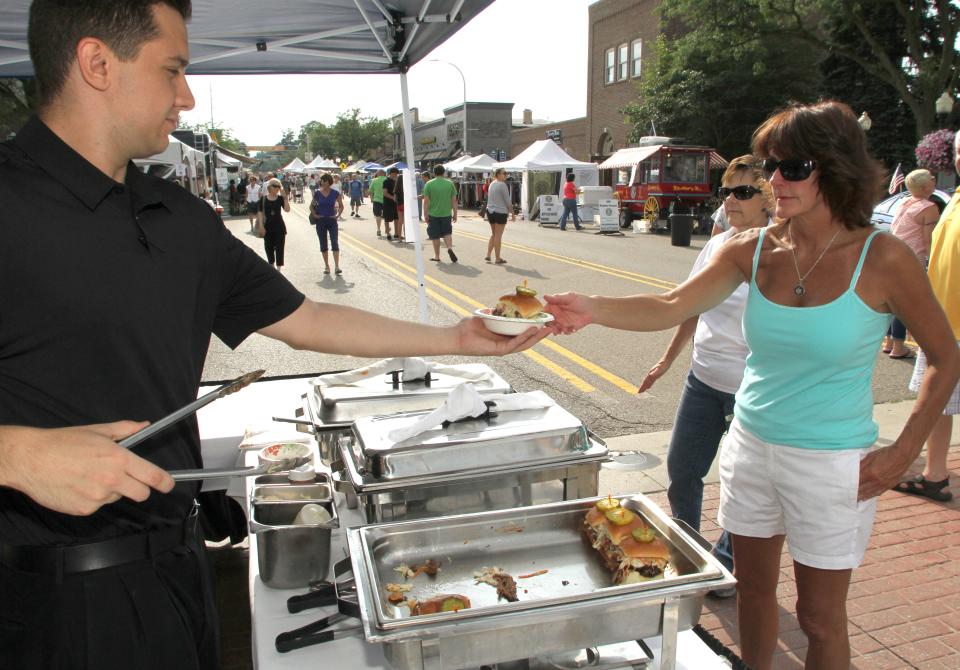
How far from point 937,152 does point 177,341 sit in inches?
221

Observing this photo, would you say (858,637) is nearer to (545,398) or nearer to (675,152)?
(545,398)

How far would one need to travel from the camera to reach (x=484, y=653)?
1512 mm

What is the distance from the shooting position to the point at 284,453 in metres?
2.74

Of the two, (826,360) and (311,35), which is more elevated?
(311,35)

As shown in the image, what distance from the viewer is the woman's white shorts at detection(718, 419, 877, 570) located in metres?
2.29

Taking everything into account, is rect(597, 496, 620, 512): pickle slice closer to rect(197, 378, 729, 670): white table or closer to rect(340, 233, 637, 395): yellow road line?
rect(197, 378, 729, 670): white table

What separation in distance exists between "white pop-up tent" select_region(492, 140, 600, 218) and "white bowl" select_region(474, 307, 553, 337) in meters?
26.5

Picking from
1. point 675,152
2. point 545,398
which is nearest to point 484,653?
point 545,398

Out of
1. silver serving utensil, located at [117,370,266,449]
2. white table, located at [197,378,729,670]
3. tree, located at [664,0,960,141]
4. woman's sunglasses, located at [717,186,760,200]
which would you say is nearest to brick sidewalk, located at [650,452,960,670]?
white table, located at [197,378,729,670]

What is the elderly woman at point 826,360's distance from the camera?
89.1 inches

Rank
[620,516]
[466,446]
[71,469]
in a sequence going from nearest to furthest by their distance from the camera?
[71,469] → [620,516] → [466,446]

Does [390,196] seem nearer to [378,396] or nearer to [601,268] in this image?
[601,268]

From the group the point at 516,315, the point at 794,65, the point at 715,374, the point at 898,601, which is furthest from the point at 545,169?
the point at 516,315

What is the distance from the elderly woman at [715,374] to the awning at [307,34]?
5.40ft
